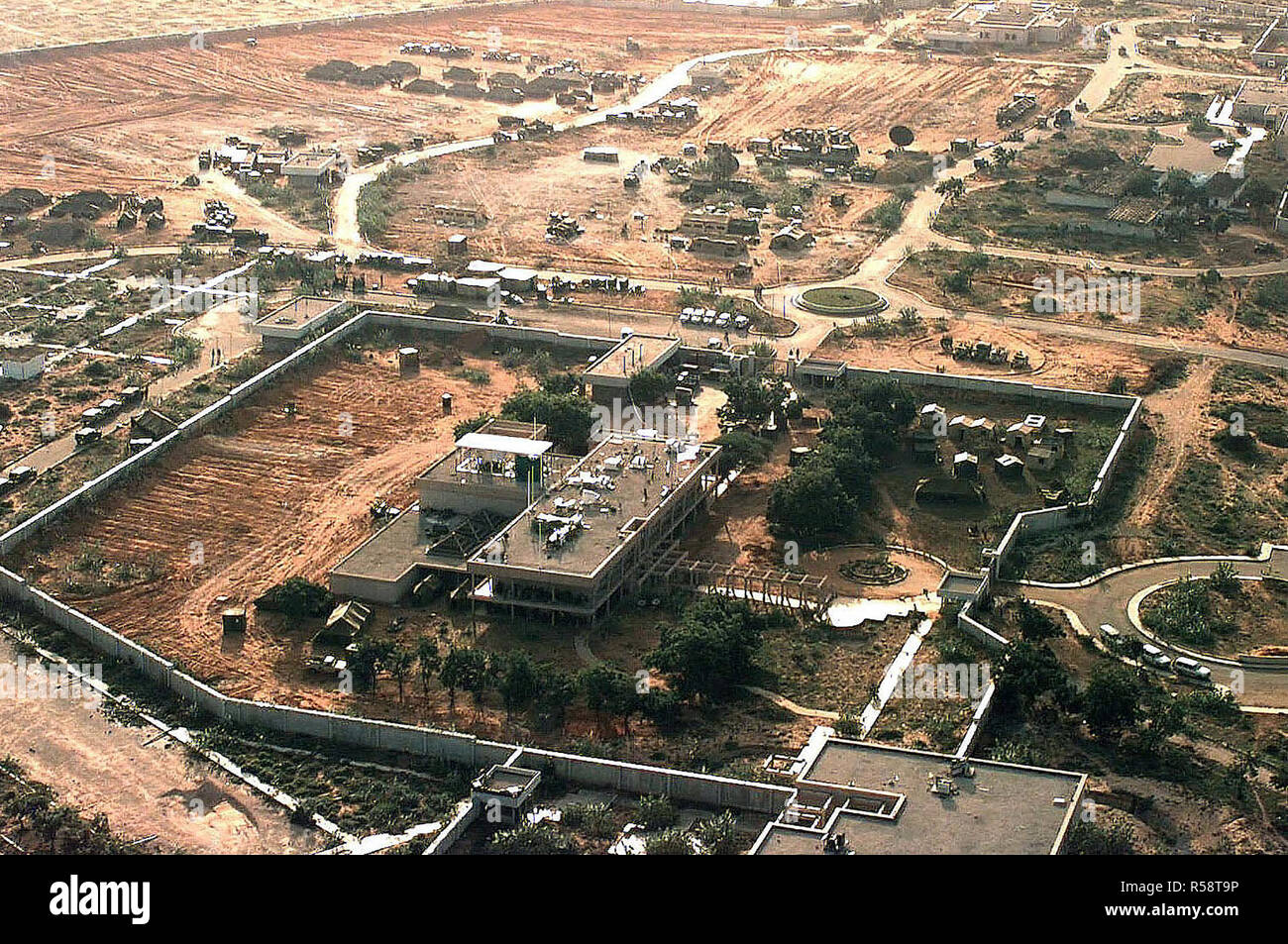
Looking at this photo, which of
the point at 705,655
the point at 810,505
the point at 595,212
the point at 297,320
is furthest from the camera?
the point at 595,212

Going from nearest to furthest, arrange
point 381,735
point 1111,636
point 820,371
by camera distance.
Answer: point 381,735
point 1111,636
point 820,371

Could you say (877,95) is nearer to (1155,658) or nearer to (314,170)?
(314,170)

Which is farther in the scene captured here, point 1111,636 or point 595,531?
point 595,531

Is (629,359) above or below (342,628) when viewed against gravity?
above

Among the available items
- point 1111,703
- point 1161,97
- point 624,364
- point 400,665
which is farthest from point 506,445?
point 1161,97

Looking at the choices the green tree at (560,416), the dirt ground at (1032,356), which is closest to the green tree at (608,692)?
the green tree at (560,416)

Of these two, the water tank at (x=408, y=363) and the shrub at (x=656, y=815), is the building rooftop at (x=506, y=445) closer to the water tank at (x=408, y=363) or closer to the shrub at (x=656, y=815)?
the water tank at (x=408, y=363)
